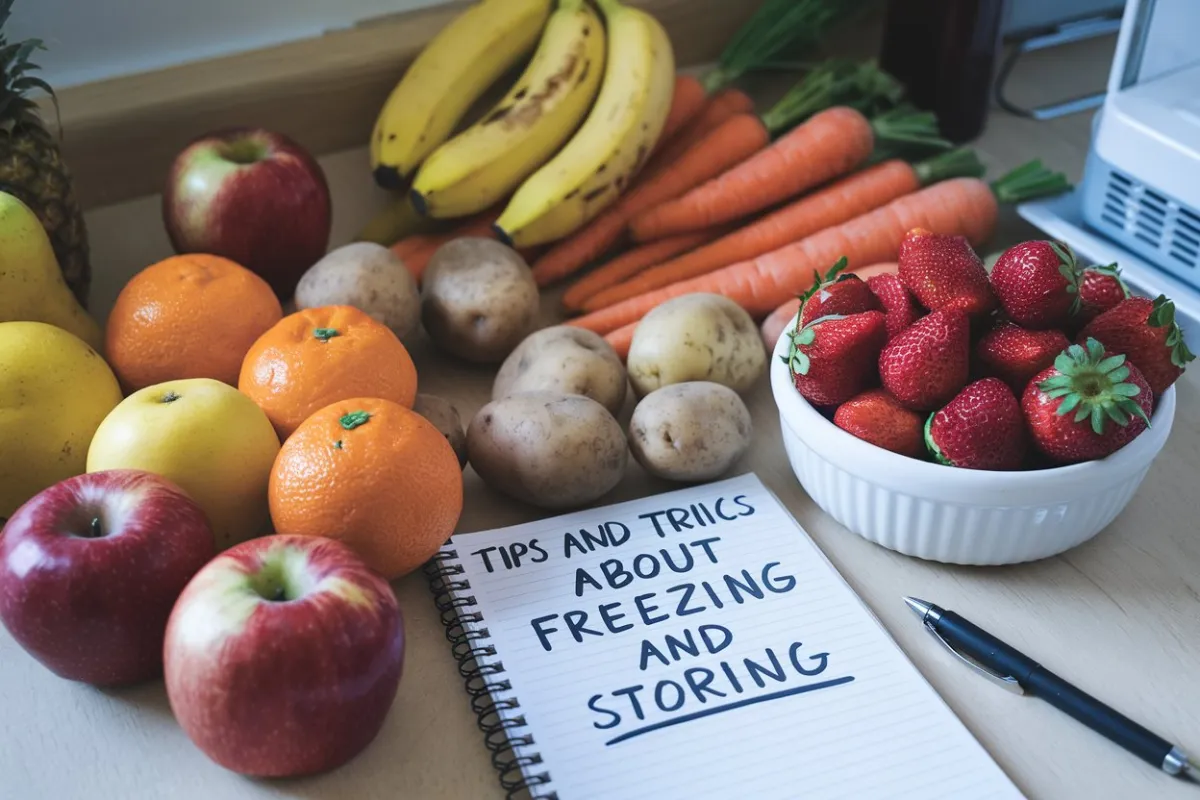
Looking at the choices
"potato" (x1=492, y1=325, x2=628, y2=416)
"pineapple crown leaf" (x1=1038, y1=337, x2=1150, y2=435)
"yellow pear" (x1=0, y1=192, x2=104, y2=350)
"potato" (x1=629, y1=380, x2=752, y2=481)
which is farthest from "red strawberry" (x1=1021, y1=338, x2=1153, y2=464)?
"yellow pear" (x1=0, y1=192, x2=104, y2=350)

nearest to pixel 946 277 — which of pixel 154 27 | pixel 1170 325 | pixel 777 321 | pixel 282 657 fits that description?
pixel 1170 325

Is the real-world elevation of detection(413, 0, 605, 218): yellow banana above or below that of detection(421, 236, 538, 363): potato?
above

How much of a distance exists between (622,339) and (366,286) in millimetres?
225

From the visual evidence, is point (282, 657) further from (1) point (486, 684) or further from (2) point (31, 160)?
(2) point (31, 160)

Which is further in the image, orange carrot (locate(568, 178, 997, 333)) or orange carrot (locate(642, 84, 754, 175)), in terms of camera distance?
orange carrot (locate(642, 84, 754, 175))

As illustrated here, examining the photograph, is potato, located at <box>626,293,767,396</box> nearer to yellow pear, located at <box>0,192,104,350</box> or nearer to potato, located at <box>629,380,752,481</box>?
potato, located at <box>629,380,752,481</box>

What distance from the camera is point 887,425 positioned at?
2.33ft

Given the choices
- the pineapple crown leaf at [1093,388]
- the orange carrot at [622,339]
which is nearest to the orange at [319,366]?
the orange carrot at [622,339]

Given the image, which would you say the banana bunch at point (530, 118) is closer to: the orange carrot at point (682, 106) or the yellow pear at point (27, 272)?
the orange carrot at point (682, 106)

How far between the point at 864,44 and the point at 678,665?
98 centimetres

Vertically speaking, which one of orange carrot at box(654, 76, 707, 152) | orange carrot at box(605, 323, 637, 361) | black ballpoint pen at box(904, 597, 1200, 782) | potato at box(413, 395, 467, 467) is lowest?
orange carrot at box(605, 323, 637, 361)

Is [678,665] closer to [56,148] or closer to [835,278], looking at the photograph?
[835,278]

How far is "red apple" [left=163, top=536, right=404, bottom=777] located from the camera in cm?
55

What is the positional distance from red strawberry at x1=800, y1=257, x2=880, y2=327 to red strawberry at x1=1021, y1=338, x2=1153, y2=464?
13 cm
